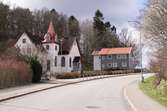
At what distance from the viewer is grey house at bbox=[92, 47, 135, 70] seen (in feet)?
412

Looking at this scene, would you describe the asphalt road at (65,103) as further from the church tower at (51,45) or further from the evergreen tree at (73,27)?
the evergreen tree at (73,27)

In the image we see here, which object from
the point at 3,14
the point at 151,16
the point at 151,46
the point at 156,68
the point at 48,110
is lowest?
the point at 48,110

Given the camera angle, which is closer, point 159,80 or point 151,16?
point 159,80

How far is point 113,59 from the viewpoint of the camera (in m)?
130

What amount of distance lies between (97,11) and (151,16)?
310ft

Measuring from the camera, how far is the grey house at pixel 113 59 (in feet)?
412

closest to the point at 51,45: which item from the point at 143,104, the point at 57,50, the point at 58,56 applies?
the point at 57,50

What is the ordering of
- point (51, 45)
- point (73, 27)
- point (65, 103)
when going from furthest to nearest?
1. point (73, 27)
2. point (51, 45)
3. point (65, 103)

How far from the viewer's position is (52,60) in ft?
294

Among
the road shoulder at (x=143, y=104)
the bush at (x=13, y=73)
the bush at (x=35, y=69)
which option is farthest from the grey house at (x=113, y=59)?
the road shoulder at (x=143, y=104)

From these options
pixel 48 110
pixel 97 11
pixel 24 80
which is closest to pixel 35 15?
pixel 97 11

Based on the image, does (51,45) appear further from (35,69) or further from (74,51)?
(35,69)

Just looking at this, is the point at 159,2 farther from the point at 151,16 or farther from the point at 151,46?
the point at 151,46

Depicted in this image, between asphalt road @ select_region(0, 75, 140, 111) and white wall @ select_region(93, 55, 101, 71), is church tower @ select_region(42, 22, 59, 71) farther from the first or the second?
asphalt road @ select_region(0, 75, 140, 111)
